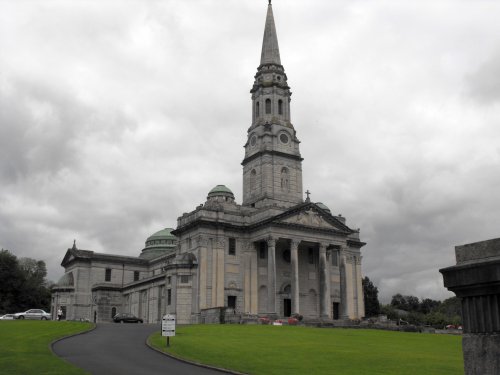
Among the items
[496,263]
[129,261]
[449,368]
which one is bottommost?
[449,368]

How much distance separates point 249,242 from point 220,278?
20.2 ft

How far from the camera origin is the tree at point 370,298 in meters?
111

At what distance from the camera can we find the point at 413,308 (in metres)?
158

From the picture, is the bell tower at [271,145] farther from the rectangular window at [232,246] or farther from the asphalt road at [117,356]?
the asphalt road at [117,356]

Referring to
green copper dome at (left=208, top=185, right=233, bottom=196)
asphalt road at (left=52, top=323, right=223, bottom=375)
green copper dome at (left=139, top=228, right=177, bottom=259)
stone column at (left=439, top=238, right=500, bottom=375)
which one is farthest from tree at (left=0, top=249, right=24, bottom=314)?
stone column at (left=439, top=238, right=500, bottom=375)

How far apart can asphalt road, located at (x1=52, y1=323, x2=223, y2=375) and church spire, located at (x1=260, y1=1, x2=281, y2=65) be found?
173 feet

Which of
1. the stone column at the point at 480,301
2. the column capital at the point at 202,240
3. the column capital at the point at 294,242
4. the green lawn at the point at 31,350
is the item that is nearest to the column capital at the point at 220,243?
the column capital at the point at 202,240

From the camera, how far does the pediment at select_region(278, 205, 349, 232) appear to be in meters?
68.3

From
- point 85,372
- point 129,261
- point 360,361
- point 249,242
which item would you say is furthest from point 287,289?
point 85,372

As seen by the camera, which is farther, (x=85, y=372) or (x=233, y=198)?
(x=233, y=198)

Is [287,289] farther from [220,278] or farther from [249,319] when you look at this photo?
[249,319]

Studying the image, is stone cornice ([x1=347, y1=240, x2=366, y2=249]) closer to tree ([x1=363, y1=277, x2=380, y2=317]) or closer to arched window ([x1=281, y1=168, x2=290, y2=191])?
arched window ([x1=281, y1=168, x2=290, y2=191])

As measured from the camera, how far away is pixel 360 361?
84.6 ft

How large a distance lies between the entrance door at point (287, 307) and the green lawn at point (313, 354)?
29.4 metres
